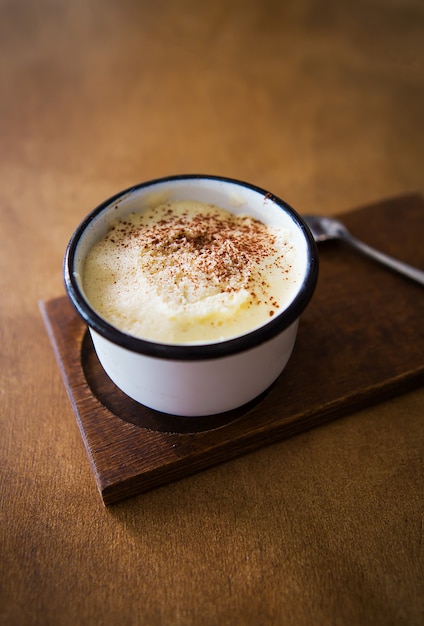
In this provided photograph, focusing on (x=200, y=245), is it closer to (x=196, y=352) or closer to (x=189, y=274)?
(x=189, y=274)

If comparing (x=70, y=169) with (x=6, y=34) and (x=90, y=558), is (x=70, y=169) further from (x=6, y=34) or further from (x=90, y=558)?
(x=90, y=558)

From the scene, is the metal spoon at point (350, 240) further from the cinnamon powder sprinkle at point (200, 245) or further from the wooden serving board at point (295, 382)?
the cinnamon powder sprinkle at point (200, 245)

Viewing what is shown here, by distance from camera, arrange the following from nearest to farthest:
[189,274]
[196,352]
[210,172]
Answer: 1. [196,352]
2. [189,274]
3. [210,172]

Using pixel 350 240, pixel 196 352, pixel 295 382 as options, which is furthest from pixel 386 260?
pixel 196 352

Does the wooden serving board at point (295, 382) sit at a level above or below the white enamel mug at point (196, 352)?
below

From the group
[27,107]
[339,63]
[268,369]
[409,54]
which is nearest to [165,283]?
[268,369]

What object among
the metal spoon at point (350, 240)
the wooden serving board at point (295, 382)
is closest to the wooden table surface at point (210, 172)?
the wooden serving board at point (295, 382)

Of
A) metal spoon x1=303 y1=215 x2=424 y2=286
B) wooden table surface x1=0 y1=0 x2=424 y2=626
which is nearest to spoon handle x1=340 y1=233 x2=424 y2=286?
metal spoon x1=303 y1=215 x2=424 y2=286
